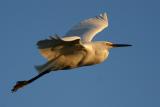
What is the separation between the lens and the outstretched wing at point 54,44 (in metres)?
14.6

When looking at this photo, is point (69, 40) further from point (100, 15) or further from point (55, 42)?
point (100, 15)

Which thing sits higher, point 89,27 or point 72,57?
point 89,27

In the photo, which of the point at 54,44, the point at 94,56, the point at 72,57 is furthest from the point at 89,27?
the point at 54,44

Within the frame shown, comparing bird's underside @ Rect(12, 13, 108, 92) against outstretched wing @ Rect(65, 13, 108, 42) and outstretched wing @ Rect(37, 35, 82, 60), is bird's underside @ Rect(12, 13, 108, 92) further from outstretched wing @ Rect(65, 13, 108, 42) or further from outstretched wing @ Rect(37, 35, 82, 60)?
outstretched wing @ Rect(65, 13, 108, 42)

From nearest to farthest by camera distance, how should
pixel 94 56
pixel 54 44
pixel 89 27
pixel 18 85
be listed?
pixel 54 44
pixel 94 56
pixel 18 85
pixel 89 27

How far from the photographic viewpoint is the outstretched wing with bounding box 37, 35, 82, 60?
47.9ft

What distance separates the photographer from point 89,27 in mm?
19406

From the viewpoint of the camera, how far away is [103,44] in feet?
57.7

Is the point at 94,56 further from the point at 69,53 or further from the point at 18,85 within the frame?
the point at 18,85

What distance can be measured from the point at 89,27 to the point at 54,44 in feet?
14.3

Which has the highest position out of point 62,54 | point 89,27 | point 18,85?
point 89,27

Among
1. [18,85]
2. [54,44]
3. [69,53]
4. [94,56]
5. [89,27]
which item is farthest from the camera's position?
[89,27]

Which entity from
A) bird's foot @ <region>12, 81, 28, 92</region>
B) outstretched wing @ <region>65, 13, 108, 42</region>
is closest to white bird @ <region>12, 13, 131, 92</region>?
bird's foot @ <region>12, 81, 28, 92</region>

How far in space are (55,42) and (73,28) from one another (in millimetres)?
4420
